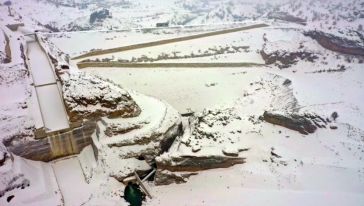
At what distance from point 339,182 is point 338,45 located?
15.4 m

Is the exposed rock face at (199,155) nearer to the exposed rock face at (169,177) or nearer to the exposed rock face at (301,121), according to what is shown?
the exposed rock face at (169,177)

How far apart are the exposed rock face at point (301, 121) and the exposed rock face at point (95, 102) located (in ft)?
22.9

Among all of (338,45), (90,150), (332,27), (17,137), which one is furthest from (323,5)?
(17,137)

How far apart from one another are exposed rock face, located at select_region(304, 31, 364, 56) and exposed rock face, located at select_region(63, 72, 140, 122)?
16983 millimetres

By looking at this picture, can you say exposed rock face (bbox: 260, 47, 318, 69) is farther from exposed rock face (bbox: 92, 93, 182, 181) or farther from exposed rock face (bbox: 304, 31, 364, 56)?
exposed rock face (bbox: 92, 93, 182, 181)

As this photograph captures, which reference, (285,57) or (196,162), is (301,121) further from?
(285,57)

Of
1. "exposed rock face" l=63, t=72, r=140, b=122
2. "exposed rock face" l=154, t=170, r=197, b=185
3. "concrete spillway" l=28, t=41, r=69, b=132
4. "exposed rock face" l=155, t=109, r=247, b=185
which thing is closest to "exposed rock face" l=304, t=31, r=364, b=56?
"exposed rock face" l=155, t=109, r=247, b=185

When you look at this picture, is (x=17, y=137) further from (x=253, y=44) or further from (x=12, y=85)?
(x=253, y=44)

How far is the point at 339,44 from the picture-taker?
83.0 ft

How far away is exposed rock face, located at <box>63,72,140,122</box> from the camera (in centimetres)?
1622

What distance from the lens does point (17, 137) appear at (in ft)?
51.1

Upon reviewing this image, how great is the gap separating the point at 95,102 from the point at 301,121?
388 inches

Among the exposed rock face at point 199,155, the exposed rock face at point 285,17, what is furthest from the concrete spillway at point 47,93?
the exposed rock face at point 285,17

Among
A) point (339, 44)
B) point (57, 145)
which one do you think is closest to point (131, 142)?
point (57, 145)
